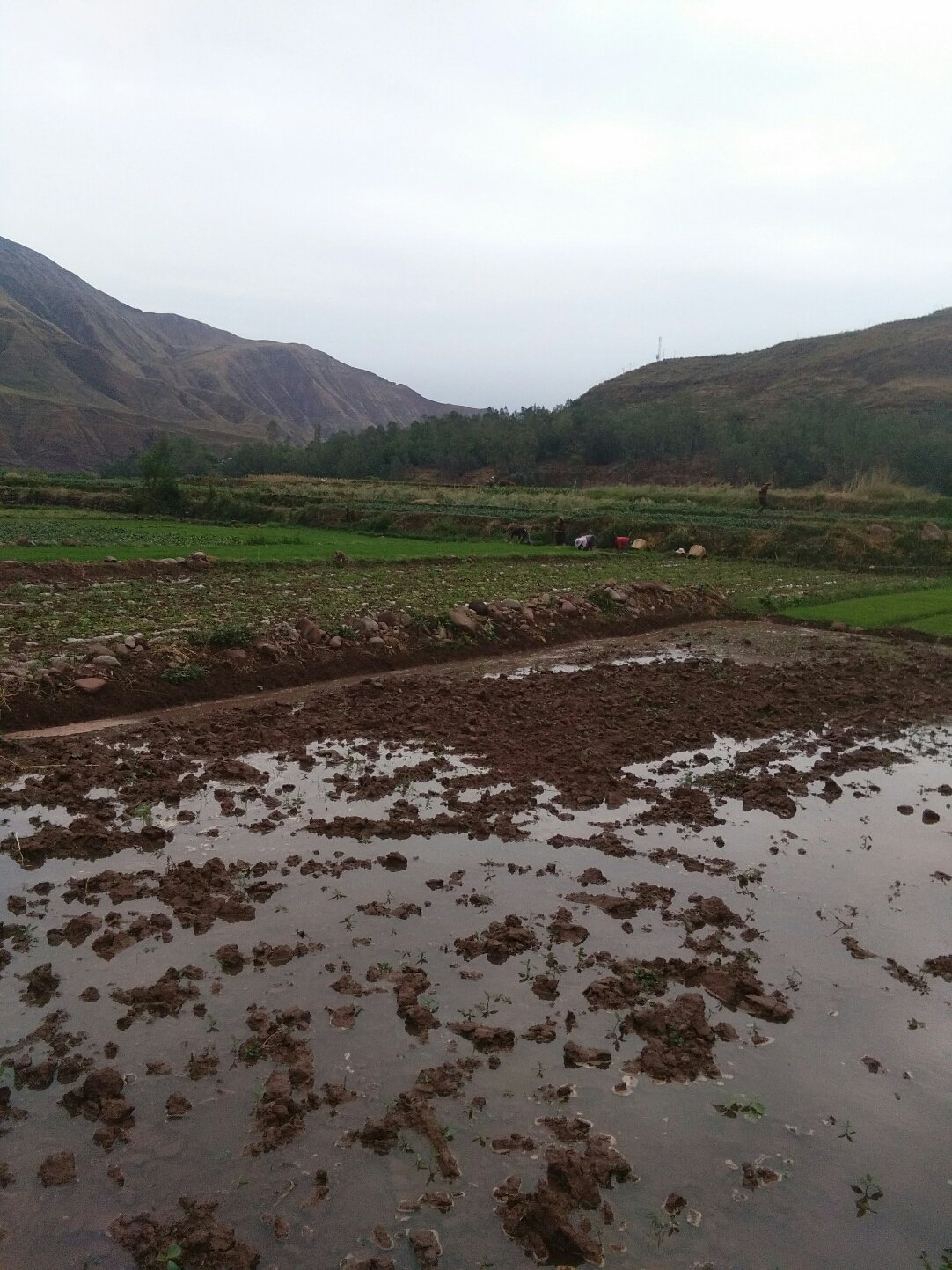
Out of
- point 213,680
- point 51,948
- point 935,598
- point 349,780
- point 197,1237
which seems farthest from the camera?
point 935,598

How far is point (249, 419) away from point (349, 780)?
18131 cm

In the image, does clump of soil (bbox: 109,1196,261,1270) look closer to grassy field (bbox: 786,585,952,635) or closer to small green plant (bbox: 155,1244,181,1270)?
small green plant (bbox: 155,1244,181,1270)

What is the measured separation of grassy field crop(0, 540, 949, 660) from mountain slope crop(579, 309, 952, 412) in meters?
64.5

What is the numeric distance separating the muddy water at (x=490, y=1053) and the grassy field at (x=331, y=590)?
7758 millimetres

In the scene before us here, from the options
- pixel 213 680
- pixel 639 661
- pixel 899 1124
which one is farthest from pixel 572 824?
pixel 639 661

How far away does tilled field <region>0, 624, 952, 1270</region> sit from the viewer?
11.8 ft

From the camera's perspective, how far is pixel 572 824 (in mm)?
7801

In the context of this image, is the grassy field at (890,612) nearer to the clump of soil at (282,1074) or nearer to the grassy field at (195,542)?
the grassy field at (195,542)

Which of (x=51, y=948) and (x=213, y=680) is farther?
(x=213, y=680)

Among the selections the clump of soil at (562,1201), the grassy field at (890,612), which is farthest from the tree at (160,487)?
the clump of soil at (562,1201)

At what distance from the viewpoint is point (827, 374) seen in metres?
102

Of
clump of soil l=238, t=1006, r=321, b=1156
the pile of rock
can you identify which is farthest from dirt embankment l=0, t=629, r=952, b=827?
clump of soil l=238, t=1006, r=321, b=1156

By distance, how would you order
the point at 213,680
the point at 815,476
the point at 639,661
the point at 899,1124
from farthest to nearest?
the point at 815,476 → the point at 639,661 → the point at 213,680 → the point at 899,1124

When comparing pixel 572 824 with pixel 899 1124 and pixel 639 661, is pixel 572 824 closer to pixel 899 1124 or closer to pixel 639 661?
pixel 899 1124
